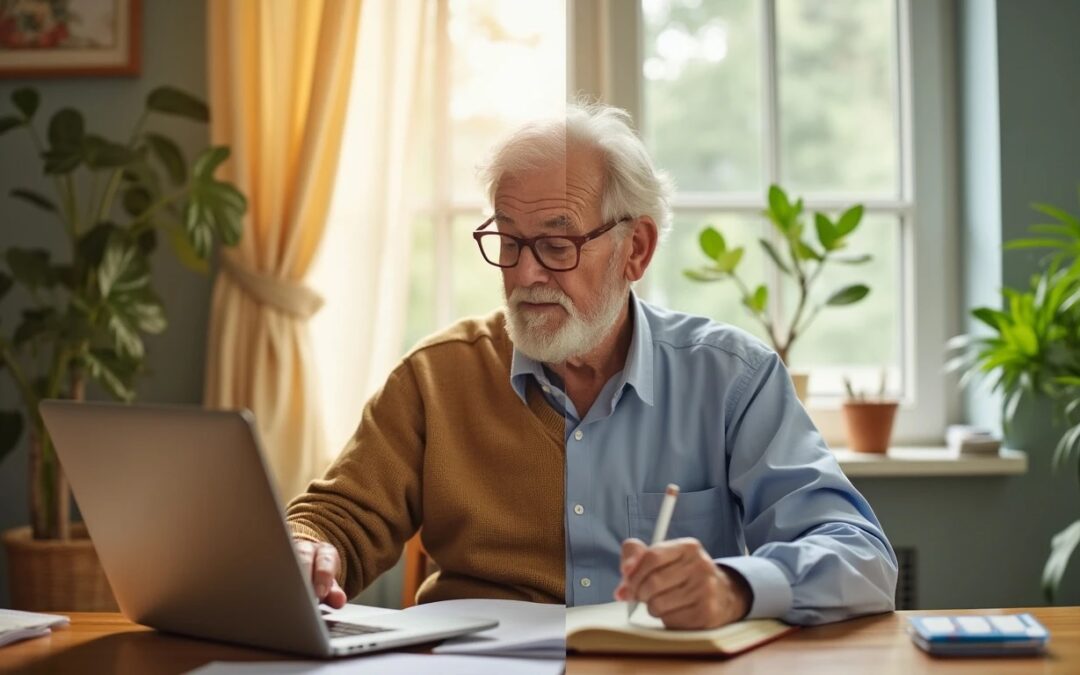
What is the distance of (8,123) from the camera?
1047mm

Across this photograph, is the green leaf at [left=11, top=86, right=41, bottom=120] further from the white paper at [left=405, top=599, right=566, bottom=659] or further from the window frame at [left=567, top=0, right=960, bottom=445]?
the window frame at [left=567, top=0, right=960, bottom=445]

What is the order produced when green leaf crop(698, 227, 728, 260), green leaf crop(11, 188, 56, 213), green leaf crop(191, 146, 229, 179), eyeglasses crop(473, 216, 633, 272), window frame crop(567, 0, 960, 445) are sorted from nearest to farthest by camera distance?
eyeglasses crop(473, 216, 633, 272) < green leaf crop(11, 188, 56, 213) < green leaf crop(191, 146, 229, 179) < green leaf crop(698, 227, 728, 260) < window frame crop(567, 0, 960, 445)

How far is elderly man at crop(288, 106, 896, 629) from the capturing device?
870 mm

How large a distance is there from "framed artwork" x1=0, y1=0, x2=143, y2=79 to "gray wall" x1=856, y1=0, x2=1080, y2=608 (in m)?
1.73

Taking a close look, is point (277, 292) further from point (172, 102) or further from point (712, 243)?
point (712, 243)

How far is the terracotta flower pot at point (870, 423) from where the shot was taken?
2184mm

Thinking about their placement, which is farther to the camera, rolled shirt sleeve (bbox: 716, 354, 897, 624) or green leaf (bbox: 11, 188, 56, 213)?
green leaf (bbox: 11, 188, 56, 213)

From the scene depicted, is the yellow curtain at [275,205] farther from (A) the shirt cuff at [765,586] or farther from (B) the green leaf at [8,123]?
(A) the shirt cuff at [765,586]

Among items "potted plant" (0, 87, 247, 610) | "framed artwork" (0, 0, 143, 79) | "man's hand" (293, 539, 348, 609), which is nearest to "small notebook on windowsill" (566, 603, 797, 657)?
"man's hand" (293, 539, 348, 609)

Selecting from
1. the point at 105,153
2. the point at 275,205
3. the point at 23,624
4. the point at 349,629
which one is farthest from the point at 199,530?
the point at 105,153

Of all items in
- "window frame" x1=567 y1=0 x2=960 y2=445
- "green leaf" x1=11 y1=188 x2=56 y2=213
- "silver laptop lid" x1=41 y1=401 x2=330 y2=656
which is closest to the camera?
"silver laptop lid" x1=41 y1=401 x2=330 y2=656

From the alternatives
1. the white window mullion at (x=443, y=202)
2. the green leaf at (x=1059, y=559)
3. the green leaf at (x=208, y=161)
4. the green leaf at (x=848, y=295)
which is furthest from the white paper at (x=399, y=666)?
the green leaf at (x=848, y=295)

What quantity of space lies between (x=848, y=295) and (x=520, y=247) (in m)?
1.48

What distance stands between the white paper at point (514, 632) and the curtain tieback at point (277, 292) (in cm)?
49
